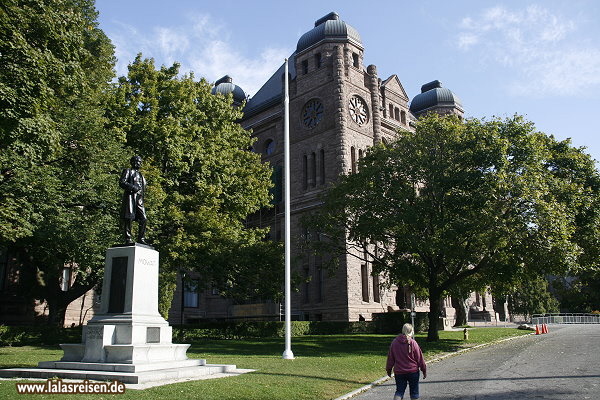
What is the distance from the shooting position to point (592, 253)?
2480 cm

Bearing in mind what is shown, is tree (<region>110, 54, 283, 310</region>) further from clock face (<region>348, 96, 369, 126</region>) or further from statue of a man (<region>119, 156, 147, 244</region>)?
clock face (<region>348, 96, 369, 126</region>)

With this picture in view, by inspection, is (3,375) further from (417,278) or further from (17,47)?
(417,278)

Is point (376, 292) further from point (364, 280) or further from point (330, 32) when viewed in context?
point (330, 32)

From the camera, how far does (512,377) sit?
13469 mm

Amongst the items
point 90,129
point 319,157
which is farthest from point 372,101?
point 90,129

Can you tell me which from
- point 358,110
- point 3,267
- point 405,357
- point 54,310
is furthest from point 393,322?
point 405,357

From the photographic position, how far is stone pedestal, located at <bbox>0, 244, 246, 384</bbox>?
1201 cm

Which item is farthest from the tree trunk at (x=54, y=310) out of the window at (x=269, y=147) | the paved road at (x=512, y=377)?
the window at (x=269, y=147)

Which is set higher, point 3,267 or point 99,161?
point 99,161

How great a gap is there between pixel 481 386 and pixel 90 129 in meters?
17.9

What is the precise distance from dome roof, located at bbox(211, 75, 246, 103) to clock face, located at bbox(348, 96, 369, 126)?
64.5 feet

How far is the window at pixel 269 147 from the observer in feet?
178

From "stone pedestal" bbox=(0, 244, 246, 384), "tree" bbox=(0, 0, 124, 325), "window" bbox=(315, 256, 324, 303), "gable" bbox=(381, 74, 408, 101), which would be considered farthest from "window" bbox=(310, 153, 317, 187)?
"stone pedestal" bbox=(0, 244, 246, 384)

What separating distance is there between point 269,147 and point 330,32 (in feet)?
46.0
